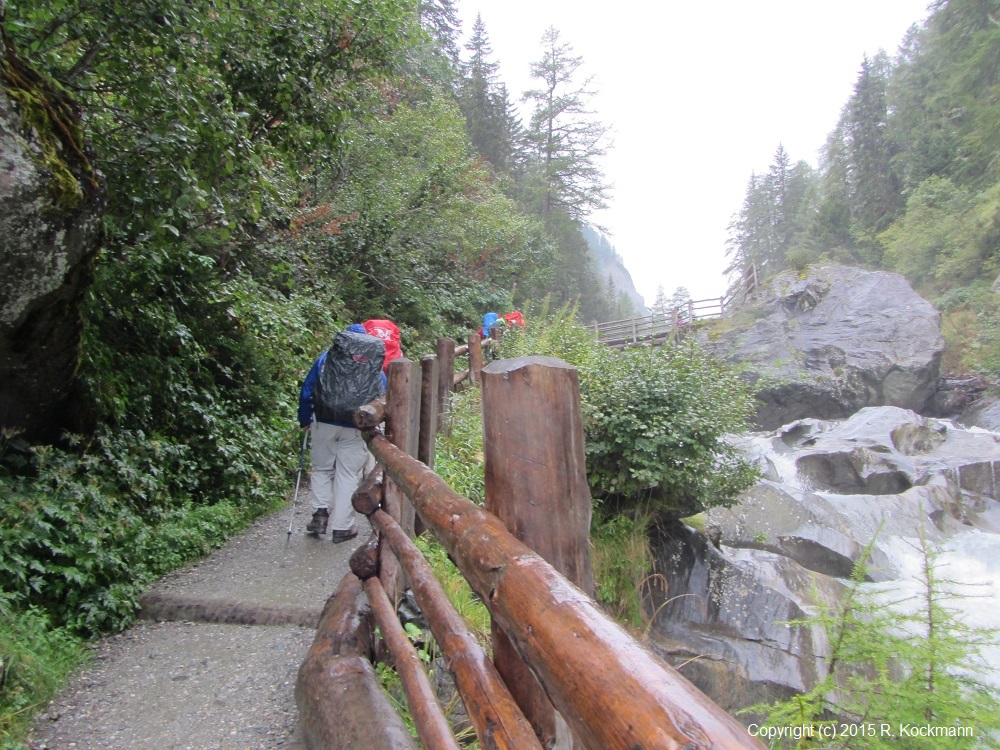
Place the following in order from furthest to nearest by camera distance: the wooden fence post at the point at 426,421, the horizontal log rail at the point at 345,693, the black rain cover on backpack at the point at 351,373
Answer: the black rain cover on backpack at the point at 351,373 < the wooden fence post at the point at 426,421 < the horizontal log rail at the point at 345,693

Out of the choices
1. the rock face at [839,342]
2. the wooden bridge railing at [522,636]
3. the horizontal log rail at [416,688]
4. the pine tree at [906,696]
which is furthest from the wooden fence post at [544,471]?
the rock face at [839,342]

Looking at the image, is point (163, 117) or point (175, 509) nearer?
point (163, 117)

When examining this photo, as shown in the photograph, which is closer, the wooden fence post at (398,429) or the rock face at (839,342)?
the wooden fence post at (398,429)

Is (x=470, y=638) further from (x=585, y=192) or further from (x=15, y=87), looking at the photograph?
(x=585, y=192)

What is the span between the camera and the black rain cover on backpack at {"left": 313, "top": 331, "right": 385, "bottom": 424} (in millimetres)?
4402

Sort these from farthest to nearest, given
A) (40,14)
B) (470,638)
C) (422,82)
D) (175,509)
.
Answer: (422,82), (175,509), (40,14), (470,638)

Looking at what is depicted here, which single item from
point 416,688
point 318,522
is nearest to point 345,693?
point 416,688

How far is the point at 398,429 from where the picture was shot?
3.38 meters

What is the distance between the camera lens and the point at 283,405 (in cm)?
731

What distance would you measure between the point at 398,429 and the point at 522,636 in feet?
7.81

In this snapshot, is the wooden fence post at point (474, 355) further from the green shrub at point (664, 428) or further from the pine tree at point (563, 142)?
the pine tree at point (563, 142)

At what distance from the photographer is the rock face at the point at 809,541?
234 inches

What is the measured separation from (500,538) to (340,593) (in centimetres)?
229

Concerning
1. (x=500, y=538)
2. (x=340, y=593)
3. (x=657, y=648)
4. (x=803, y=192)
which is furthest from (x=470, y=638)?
(x=803, y=192)
